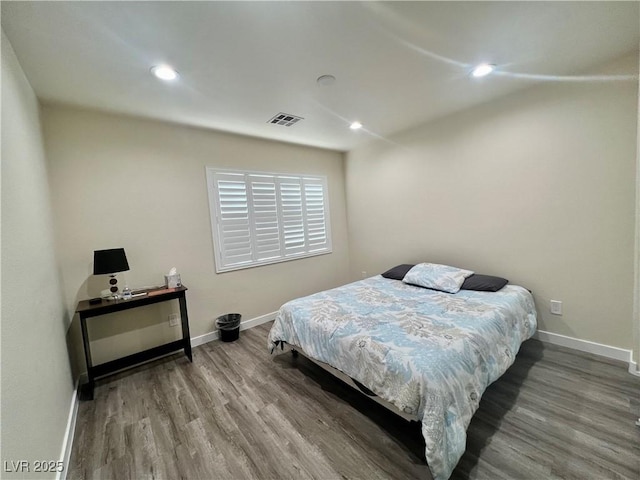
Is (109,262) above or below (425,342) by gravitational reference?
above

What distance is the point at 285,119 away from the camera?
286 centimetres

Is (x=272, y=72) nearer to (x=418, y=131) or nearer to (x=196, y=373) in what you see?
(x=418, y=131)

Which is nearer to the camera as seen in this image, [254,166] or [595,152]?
[595,152]

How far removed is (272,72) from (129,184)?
1855 mm

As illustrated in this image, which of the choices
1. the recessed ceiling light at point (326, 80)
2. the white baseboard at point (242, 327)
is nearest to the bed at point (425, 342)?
the white baseboard at point (242, 327)

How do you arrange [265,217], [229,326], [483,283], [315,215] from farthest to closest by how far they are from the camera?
[315,215]
[265,217]
[229,326]
[483,283]

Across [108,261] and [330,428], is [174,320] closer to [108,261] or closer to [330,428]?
[108,261]

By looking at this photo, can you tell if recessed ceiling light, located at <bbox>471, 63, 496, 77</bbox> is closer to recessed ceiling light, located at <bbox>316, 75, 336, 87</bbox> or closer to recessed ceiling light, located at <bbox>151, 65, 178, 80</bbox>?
recessed ceiling light, located at <bbox>316, 75, 336, 87</bbox>

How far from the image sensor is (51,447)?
1.34 m

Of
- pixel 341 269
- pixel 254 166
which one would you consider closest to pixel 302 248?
pixel 341 269

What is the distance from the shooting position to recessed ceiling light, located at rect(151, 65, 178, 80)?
1.81 m

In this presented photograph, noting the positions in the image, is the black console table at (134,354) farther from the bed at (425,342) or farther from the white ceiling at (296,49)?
the white ceiling at (296,49)

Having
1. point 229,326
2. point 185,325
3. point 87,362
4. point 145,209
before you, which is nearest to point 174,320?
point 185,325

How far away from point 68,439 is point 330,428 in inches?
66.8
